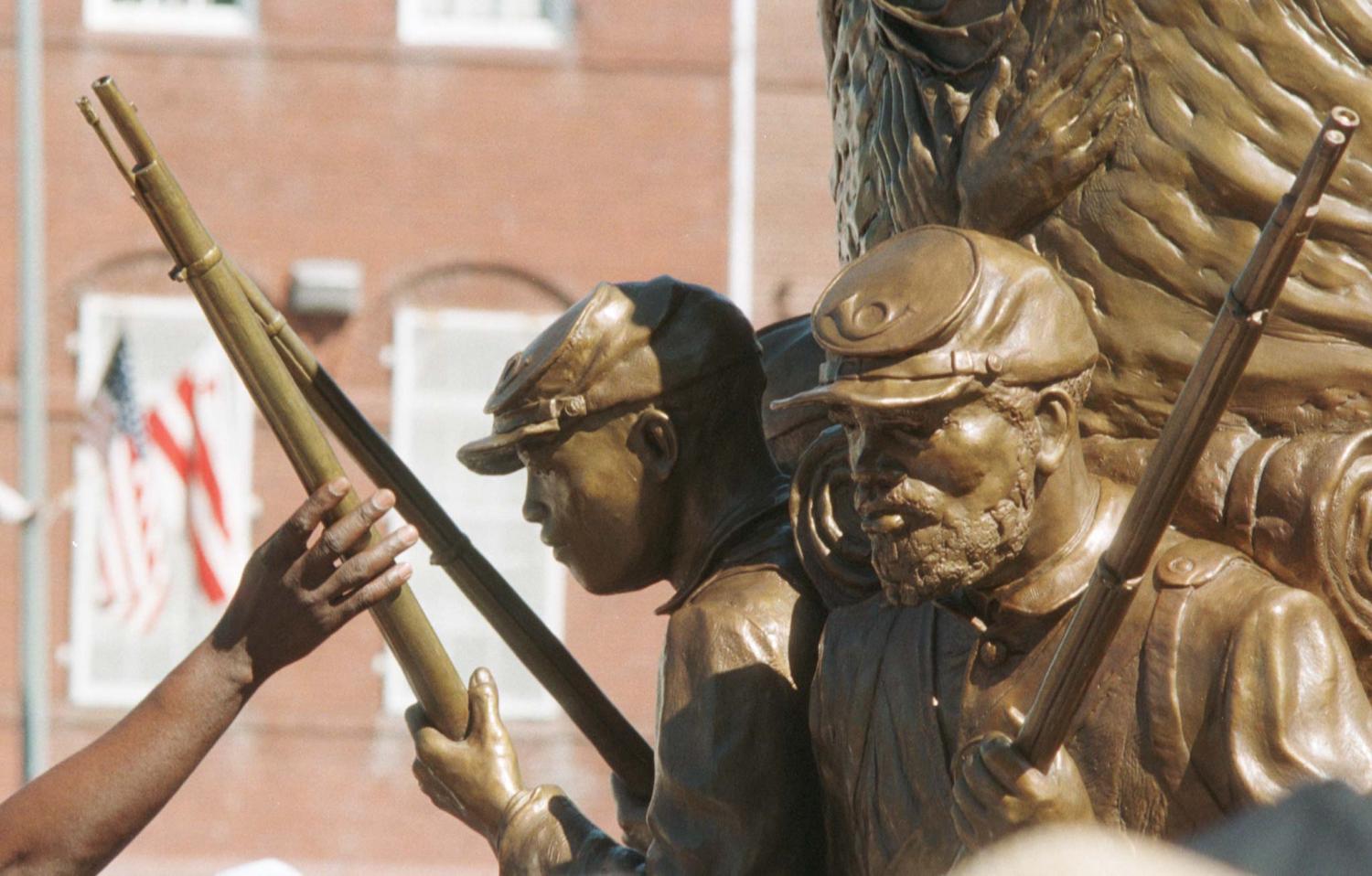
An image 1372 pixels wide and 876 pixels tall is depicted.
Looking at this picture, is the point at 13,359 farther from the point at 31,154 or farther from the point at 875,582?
the point at 875,582

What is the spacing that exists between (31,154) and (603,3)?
21.4 ft

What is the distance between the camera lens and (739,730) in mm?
2754

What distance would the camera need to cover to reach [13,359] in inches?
713

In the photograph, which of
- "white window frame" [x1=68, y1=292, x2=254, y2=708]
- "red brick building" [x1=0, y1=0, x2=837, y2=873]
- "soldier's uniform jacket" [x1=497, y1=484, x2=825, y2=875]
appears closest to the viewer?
"soldier's uniform jacket" [x1=497, y1=484, x2=825, y2=875]

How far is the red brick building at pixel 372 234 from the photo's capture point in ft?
58.4

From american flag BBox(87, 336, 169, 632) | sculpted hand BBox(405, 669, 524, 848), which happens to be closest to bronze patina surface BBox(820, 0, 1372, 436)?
sculpted hand BBox(405, 669, 524, 848)

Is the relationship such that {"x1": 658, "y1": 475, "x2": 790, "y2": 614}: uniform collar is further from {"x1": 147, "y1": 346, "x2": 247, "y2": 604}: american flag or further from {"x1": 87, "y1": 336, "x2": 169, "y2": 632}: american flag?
{"x1": 87, "y1": 336, "x2": 169, "y2": 632}: american flag

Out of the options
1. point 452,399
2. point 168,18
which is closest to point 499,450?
point 452,399

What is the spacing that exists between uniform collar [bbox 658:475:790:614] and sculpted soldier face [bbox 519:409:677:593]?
0.06 m

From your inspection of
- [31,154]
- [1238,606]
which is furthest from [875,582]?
[31,154]

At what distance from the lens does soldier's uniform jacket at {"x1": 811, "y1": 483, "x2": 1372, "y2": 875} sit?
2.34 meters

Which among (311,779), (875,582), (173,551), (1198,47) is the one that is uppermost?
(1198,47)

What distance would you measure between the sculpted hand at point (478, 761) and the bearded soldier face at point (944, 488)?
28.5 inches

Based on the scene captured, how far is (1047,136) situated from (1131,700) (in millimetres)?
592
